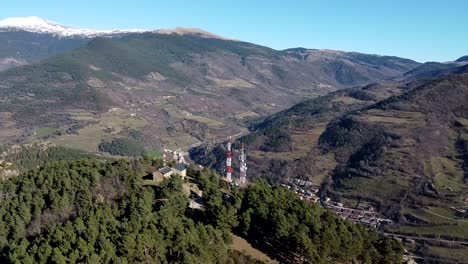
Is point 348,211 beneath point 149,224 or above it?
beneath

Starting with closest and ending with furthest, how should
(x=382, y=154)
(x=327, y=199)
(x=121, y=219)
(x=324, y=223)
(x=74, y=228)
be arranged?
(x=74, y=228)
(x=121, y=219)
(x=324, y=223)
(x=327, y=199)
(x=382, y=154)

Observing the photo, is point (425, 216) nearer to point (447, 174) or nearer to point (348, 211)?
point (348, 211)

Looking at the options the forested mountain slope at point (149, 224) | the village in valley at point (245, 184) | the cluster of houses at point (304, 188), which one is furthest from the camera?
the cluster of houses at point (304, 188)

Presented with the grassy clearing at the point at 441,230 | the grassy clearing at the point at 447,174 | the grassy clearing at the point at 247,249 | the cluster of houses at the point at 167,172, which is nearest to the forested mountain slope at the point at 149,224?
the grassy clearing at the point at 247,249

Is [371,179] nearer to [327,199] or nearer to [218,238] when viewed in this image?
[327,199]

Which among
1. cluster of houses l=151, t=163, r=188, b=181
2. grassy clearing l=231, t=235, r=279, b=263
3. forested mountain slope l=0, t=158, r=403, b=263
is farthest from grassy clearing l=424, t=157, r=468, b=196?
grassy clearing l=231, t=235, r=279, b=263

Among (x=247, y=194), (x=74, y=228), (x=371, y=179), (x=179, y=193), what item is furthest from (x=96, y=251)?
(x=371, y=179)

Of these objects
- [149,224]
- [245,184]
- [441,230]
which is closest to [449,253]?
[441,230]

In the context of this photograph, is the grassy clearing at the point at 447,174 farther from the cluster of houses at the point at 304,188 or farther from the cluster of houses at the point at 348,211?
the cluster of houses at the point at 304,188
